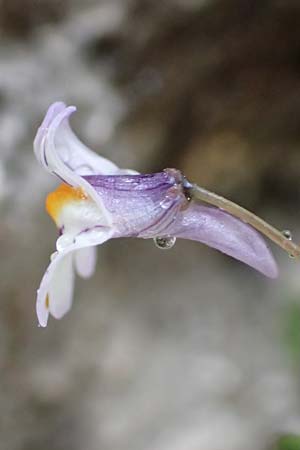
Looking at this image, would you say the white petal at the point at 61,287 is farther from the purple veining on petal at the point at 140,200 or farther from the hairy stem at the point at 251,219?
the hairy stem at the point at 251,219

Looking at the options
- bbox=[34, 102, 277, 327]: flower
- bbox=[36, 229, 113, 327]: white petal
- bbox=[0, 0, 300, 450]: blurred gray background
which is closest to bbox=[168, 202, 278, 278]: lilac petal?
bbox=[34, 102, 277, 327]: flower

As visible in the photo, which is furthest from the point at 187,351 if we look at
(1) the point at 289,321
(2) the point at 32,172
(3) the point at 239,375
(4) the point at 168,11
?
(4) the point at 168,11

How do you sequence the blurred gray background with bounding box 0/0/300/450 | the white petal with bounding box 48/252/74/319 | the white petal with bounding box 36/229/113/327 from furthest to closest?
the blurred gray background with bounding box 0/0/300/450
the white petal with bounding box 48/252/74/319
the white petal with bounding box 36/229/113/327

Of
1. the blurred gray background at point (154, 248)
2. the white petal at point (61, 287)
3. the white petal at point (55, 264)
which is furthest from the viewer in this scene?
the blurred gray background at point (154, 248)

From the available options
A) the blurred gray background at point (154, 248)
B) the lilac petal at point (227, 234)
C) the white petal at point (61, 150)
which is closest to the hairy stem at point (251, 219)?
the lilac petal at point (227, 234)

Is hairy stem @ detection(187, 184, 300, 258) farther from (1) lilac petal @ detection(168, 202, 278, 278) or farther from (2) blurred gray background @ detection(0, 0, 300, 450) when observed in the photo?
(2) blurred gray background @ detection(0, 0, 300, 450)

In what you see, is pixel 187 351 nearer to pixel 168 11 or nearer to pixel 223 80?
pixel 223 80
